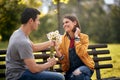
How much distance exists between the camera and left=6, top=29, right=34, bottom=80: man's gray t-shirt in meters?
5.24

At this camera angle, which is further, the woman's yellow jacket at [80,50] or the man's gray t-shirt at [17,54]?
the woman's yellow jacket at [80,50]

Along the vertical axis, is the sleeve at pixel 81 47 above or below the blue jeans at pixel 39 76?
above

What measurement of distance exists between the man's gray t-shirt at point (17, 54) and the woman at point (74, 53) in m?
1.14

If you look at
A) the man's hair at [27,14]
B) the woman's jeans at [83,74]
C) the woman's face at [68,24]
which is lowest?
the woman's jeans at [83,74]

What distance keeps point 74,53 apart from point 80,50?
179 millimetres

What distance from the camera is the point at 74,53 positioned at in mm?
6613

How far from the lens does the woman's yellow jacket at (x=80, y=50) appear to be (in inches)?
255

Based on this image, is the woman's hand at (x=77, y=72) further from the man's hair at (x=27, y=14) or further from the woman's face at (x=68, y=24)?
the man's hair at (x=27, y=14)

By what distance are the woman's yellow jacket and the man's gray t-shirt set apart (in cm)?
136

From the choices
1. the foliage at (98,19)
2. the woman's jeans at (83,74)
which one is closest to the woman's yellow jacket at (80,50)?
the woman's jeans at (83,74)

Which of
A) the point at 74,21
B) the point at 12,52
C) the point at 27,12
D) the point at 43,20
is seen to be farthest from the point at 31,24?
the point at 43,20

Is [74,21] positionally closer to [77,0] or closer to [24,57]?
[24,57]

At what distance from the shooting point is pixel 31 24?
549cm

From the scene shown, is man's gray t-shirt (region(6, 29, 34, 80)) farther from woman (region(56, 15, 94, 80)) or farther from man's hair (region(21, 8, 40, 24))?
woman (region(56, 15, 94, 80))
